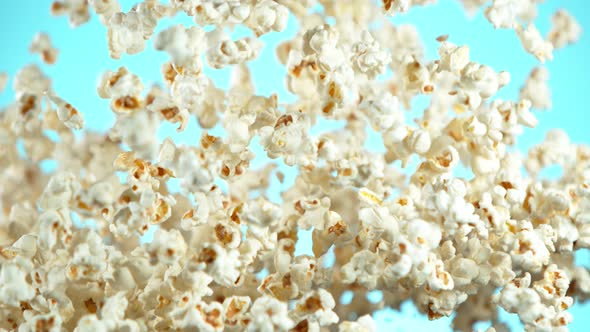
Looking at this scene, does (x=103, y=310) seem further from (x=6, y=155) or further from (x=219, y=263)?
(x=6, y=155)

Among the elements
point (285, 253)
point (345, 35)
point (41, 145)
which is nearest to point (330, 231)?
point (285, 253)

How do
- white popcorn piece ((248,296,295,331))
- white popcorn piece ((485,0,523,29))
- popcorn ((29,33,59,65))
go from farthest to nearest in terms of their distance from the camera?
1. popcorn ((29,33,59,65))
2. white popcorn piece ((485,0,523,29))
3. white popcorn piece ((248,296,295,331))

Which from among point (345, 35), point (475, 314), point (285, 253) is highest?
point (345, 35)

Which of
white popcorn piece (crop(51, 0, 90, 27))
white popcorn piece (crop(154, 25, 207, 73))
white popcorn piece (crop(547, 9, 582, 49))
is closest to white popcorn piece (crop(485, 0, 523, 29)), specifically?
white popcorn piece (crop(547, 9, 582, 49))

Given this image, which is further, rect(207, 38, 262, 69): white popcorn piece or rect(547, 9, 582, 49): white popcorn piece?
rect(547, 9, 582, 49): white popcorn piece

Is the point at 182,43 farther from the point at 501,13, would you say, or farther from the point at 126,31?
the point at 501,13

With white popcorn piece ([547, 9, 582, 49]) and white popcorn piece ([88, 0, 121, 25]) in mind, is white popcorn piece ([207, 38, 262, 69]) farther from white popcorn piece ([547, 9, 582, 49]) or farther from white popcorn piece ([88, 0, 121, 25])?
white popcorn piece ([547, 9, 582, 49])

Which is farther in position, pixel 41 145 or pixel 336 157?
pixel 41 145
